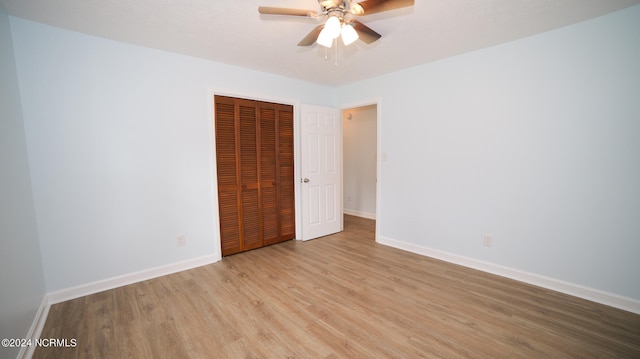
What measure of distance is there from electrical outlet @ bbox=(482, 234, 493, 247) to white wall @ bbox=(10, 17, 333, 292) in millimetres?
3188

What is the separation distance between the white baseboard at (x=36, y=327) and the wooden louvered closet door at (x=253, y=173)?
5.18 ft

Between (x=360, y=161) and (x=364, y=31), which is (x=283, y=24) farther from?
(x=360, y=161)

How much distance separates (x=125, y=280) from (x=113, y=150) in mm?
1326

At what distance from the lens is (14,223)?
1715 millimetres

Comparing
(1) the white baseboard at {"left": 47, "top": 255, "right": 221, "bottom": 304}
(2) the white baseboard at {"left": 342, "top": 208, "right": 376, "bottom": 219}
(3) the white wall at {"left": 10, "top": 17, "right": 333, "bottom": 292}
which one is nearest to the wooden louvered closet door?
(3) the white wall at {"left": 10, "top": 17, "right": 333, "bottom": 292}

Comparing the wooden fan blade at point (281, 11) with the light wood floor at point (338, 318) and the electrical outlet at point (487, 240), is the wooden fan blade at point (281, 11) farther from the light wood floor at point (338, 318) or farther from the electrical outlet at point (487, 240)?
the electrical outlet at point (487, 240)

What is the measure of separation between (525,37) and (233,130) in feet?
10.9

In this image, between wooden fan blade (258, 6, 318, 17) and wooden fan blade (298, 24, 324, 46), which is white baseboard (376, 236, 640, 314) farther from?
wooden fan blade (258, 6, 318, 17)

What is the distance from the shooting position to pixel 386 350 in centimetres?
169

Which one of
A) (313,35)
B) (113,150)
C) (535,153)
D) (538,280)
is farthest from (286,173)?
(538,280)

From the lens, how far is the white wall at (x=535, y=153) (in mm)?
2092

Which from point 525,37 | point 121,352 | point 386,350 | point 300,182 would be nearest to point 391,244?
point 300,182

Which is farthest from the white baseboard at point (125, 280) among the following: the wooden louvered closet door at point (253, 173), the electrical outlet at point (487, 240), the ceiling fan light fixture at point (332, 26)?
the electrical outlet at point (487, 240)

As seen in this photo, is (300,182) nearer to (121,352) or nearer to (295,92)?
(295,92)
